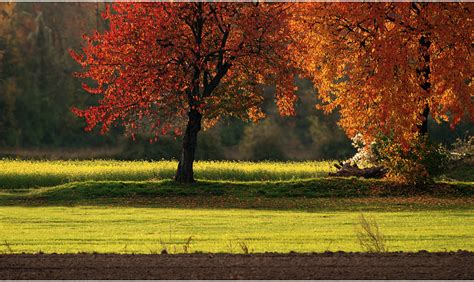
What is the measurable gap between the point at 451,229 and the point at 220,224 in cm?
566

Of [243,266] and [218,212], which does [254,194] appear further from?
[243,266]

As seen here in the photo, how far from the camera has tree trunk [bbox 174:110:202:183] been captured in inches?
1396

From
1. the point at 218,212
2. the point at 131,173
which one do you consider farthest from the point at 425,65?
the point at 131,173

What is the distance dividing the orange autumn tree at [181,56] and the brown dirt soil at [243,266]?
18414mm

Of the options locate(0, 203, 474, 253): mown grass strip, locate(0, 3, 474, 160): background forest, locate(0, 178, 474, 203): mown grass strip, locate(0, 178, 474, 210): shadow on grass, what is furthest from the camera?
locate(0, 3, 474, 160): background forest

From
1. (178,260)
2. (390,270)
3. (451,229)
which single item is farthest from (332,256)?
(451,229)

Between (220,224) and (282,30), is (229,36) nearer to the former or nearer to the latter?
(282,30)

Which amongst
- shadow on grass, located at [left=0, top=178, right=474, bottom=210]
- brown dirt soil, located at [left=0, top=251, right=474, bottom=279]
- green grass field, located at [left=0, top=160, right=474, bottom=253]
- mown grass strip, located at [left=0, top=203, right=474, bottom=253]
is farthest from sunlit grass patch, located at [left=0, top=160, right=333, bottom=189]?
brown dirt soil, located at [left=0, top=251, right=474, bottom=279]

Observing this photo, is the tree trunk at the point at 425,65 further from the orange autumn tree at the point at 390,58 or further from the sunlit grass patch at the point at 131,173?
the sunlit grass patch at the point at 131,173

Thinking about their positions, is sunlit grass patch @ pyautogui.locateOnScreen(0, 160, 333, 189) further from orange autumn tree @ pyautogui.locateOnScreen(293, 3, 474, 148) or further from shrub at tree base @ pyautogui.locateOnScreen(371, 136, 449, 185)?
orange autumn tree @ pyautogui.locateOnScreen(293, 3, 474, 148)

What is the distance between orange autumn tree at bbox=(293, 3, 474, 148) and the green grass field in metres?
2.66

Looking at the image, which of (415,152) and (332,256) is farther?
(415,152)

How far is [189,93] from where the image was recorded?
35125mm

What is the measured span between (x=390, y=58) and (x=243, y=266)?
17.2m
